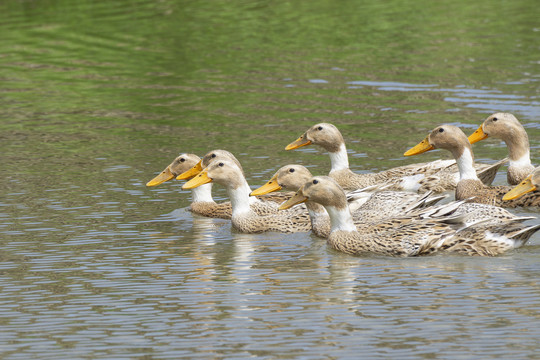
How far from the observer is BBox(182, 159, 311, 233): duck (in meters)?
14.4

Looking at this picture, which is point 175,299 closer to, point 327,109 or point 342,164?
point 342,164

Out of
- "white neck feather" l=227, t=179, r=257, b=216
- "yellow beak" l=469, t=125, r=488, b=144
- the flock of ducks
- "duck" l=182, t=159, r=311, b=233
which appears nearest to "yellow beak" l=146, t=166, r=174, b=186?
the flock of ducks

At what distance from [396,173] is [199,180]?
3206 mm

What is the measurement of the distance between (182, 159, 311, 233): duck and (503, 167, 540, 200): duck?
253 centimetres

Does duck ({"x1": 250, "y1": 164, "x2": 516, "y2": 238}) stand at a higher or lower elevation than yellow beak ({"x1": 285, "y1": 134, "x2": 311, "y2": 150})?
lower

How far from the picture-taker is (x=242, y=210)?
48.1ft

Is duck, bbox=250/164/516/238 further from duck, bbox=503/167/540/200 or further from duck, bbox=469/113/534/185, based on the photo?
duck, bbox=469/113/534/185

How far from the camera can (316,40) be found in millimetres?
32000

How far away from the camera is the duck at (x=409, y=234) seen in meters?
12.2

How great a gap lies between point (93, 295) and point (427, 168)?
705 cm

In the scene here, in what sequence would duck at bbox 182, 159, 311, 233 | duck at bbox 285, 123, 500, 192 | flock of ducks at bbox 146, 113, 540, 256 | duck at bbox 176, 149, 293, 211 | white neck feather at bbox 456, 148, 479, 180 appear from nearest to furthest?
flock of ducks at bbox 146, 113, 540, 256
duck at bbox 182, 159, 311, 233
duck at bbox 176, 149, 293, 211
white neck feather at bbox 456, 148, 479, 180
duck at bbox 285, 123, 500, 192

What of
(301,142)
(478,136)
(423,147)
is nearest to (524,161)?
(478,136)

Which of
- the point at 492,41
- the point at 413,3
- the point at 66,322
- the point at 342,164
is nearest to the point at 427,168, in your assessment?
the point at 342,164

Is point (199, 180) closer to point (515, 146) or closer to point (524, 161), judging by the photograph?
point (515, 146)
